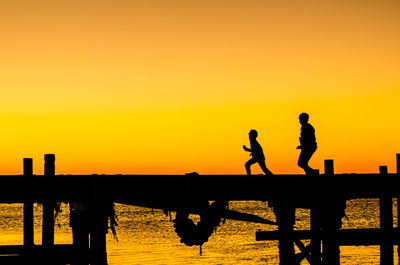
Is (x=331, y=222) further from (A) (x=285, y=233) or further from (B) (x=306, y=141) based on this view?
(B) (x=306, y=141)

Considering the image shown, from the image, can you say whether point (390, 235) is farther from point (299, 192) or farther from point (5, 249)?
point (5, 249)

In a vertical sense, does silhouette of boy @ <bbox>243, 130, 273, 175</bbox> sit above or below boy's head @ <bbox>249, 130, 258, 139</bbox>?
below

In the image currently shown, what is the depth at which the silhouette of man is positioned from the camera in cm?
1466

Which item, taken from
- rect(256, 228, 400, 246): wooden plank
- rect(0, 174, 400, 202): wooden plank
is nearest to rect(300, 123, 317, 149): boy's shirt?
rect(0, 174, 400, 202): wooden plank

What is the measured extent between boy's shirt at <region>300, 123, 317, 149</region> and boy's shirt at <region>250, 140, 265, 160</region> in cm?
131

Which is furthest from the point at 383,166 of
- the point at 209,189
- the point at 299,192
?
the point at 209,189

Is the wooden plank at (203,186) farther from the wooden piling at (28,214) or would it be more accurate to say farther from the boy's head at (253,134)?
the boy's head at (253,134)

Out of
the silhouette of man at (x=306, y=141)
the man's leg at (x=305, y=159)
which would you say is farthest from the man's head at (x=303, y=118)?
the man's leg at (x=305, y=159)

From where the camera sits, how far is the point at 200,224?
14.4 meters

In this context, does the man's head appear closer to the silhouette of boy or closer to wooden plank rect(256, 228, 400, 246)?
the silhouette of boy

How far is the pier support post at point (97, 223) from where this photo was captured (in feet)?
35.2

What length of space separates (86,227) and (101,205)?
1.95 feet

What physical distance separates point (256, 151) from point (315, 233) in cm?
271

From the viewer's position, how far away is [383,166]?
671 inches
